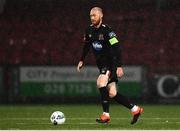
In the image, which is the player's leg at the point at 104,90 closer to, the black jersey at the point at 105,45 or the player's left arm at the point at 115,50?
the black jersey at the point at 105,45

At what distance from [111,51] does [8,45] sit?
1434 centimetres

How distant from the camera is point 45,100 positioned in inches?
851

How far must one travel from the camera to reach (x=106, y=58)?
10.9m

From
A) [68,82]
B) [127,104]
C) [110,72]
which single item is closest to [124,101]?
[127,104]

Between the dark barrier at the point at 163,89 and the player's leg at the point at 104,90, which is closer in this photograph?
the player's leg at the point at 104,90

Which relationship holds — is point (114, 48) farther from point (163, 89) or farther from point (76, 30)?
point (76, 30)

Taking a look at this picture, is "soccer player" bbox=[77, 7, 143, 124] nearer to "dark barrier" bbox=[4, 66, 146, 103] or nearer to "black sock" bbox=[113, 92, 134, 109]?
"black sock" bbox=[113, 92, 134, 109]

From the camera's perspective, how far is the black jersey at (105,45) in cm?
1065

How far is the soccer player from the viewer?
34.9 ft

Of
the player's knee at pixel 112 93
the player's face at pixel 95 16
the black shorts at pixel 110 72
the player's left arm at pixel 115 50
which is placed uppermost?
the player's face at pixel 95 16

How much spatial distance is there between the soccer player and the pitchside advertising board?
10.7 m

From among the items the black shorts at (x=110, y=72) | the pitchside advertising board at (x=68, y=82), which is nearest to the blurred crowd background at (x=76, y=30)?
the pitchside advertising board at (x=68, y=82)

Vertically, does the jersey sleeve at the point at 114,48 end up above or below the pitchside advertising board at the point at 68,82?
above

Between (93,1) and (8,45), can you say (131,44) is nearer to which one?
(93,1)
